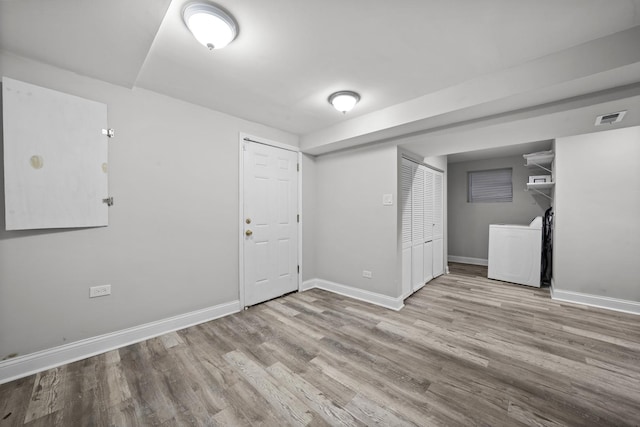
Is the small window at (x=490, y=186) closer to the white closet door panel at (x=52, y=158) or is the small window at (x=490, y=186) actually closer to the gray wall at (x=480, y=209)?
the gray wall at (x=480, y=209)

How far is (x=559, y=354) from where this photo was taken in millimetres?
2160

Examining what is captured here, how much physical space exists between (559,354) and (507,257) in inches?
99.4

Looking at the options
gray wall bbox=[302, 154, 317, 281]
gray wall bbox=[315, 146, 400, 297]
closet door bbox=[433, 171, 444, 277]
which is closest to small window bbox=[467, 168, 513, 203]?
closet door bbox=[433, 171, 444, 277]

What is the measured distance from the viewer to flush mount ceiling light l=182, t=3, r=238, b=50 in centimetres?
144

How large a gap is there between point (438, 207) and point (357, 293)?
8.07ft

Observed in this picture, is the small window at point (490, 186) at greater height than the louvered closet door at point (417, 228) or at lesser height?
greater

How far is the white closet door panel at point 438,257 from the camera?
4.58 m

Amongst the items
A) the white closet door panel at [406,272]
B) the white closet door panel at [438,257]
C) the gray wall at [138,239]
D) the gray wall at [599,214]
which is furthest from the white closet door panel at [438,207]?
the gray wall at [138,239]

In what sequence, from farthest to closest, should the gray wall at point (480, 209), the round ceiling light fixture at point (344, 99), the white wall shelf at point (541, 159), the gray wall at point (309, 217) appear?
1. the gray wall at point (480, 209)
2. the gray wall at point (309, 217)
3. the white wall shelf at point (541, 159)
4. the round ceiling light fixture at point (344, 99)

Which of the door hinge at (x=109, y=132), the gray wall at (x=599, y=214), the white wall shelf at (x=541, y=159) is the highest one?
the white wall shelf at (x=541, y=159)

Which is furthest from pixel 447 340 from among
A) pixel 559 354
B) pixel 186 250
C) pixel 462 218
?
pixel 462 218

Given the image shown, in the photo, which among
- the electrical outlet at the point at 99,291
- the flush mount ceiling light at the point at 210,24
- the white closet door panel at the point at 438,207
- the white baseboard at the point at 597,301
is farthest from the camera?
the white closet door panel at the point at 438,207

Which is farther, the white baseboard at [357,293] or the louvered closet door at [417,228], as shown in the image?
the louvered closet door at [417,228]

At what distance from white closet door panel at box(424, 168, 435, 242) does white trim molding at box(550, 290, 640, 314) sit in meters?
1.83
